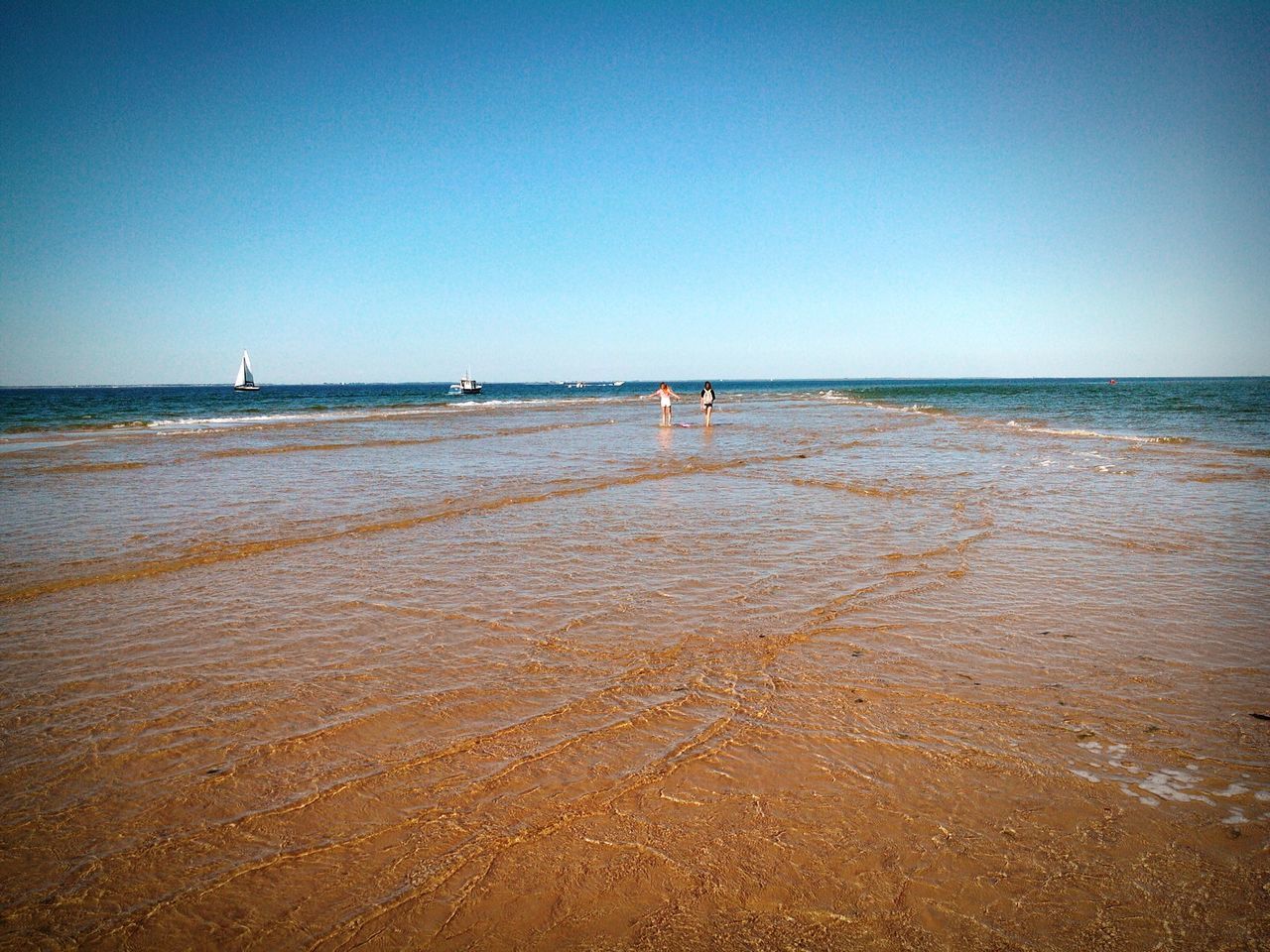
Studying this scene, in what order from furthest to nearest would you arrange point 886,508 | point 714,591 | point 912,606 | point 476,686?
point 886,508 → point 714,591 → point 912,606 → point 476,686

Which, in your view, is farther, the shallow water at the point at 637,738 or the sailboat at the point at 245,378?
the sailboat at the point at 245,378

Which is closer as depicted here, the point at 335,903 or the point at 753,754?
the point at 335,903

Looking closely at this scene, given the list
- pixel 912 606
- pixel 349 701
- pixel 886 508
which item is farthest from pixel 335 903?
pixel 886 508

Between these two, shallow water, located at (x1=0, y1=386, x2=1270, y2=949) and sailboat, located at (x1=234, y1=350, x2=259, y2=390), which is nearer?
shallow water, located at (x1=0, y1=386, x2=1270, y2=949)

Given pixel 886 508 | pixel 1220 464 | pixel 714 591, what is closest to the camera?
pixel 714 591

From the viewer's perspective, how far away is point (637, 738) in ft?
Result: 12.1

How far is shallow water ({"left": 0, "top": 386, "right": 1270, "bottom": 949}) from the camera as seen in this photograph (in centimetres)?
254

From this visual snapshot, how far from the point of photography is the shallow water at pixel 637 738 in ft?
8.35

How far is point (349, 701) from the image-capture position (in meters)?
4.14

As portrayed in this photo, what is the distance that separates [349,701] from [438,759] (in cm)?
101

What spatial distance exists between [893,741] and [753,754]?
811mm

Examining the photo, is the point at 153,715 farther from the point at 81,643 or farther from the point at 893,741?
the point at 893,741

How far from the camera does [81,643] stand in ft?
16.8

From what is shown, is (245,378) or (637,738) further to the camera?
(245,378)
